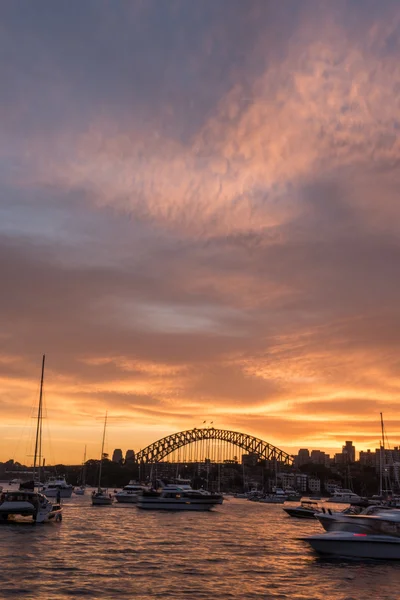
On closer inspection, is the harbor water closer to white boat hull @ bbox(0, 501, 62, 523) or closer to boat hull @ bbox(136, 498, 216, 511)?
white boat hull @ bbox(0, 501, 62, 523)

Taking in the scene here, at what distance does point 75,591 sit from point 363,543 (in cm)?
2199

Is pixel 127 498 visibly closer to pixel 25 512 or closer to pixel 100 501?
pixel 100 501

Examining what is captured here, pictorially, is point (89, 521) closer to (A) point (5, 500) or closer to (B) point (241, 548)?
(A) point (5, 500)

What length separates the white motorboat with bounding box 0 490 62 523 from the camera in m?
67.7

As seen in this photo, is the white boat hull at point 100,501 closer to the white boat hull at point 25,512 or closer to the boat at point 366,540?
the white boat hull at point 25,512

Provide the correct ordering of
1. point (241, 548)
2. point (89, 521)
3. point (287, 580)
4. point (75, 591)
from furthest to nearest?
point (89, 521)
point (241, 548)
point (287, 580)
point (75, 591)

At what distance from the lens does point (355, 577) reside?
39.4 metres

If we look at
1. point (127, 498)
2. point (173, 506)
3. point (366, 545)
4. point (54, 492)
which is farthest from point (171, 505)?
point (366, 545)

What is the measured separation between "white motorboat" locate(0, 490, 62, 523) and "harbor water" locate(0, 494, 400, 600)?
173 cm

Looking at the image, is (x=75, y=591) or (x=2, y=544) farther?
(x=2, y=544)

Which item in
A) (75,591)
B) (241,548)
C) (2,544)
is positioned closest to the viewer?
(75,591)

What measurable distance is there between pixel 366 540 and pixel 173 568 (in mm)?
14010

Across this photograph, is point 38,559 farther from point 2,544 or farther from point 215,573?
point 215,573

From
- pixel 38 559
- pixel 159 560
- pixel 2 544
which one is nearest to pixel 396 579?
pixel 159 560
